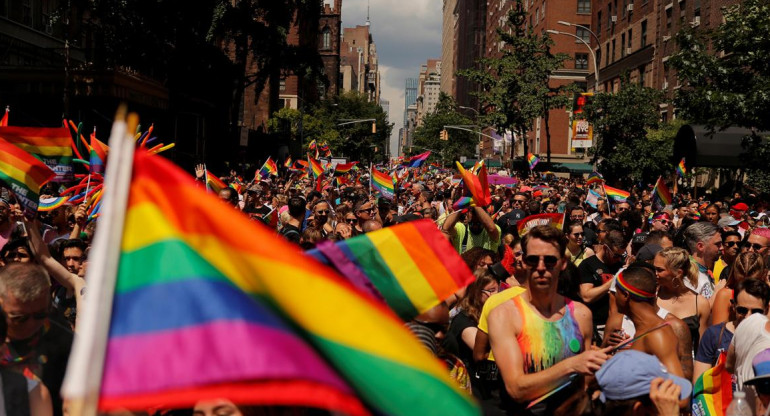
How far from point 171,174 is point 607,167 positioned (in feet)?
104

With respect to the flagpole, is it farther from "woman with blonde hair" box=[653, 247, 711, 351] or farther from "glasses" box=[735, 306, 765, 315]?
"woman with blonde hair" box=[653, 247, 711, 351]

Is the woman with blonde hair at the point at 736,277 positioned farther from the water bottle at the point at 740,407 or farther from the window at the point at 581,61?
the window at the point at 581,61

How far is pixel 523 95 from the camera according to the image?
→ 48812 mm

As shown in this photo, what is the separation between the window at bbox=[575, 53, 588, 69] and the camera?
75938mm

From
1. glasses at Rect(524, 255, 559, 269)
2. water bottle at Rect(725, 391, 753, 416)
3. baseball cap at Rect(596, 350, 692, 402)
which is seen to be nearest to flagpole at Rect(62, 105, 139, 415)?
baseball cap at Rect(596, 350, 692, 402)

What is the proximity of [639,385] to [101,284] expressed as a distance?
2464 millimetres

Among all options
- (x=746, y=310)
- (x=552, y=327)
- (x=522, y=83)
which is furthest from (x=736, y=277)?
(x=522, y=83)

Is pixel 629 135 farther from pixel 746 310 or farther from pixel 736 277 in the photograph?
pixel 746 310

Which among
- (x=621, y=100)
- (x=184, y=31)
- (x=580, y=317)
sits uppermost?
(x=184, y=31)

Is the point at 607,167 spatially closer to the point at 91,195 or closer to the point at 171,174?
the point at 91,195

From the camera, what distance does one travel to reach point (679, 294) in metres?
6.31

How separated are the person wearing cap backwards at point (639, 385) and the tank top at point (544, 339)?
45 cm

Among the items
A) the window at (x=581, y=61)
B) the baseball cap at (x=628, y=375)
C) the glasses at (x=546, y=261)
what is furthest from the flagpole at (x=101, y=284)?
the window at (x=581, y=61)

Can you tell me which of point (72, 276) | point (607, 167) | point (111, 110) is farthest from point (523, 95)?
point (72, 276)
